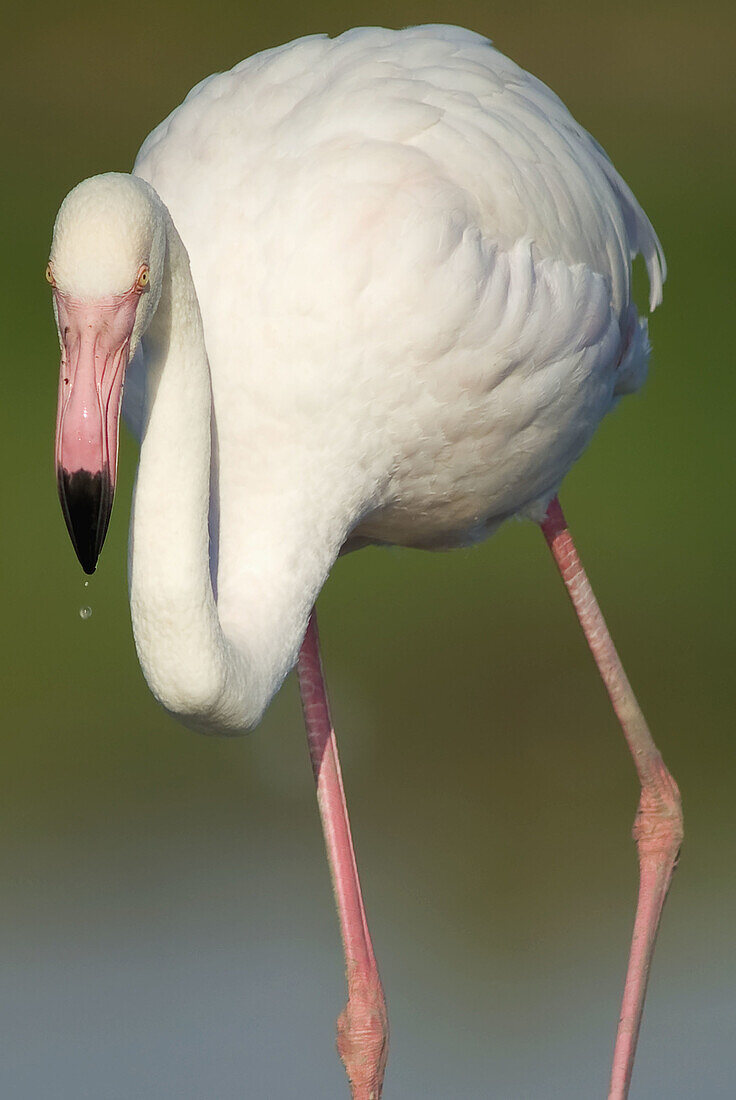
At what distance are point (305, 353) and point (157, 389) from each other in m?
0.44

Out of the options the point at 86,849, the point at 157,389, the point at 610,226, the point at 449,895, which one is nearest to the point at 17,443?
the point at 86,849

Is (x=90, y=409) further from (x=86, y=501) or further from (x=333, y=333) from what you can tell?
(x=333, y=333)

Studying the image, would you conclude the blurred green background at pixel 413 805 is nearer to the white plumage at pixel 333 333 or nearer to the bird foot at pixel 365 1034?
the bird foot at pixel 365 1034

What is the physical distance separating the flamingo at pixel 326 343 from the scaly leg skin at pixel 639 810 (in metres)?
0.02

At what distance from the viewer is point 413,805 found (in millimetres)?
6438

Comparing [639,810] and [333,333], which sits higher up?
[333,333]

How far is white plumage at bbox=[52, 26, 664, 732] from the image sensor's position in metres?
3.72

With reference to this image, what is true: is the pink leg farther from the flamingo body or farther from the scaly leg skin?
the scaly leg skin

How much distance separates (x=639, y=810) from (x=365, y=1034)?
100cm

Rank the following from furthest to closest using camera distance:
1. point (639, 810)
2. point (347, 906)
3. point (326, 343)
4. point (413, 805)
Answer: point (413, 805) < point (639, 810) < point (347, 906) < point (326, 343)

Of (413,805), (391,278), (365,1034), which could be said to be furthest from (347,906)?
(413,805)

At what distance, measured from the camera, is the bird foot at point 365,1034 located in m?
4.82

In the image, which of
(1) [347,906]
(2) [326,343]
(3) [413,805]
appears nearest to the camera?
(2) [326,343]

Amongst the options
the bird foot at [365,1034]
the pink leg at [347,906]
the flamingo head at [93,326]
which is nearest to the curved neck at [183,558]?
the flamingo head at [93,326]
